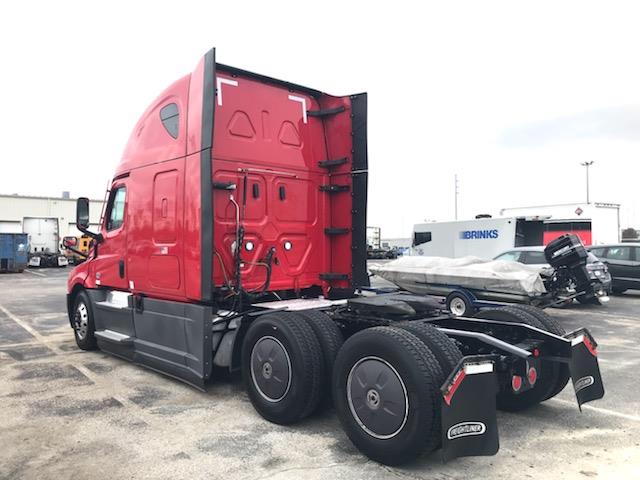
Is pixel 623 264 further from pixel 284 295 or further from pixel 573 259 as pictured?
pixel 284 295

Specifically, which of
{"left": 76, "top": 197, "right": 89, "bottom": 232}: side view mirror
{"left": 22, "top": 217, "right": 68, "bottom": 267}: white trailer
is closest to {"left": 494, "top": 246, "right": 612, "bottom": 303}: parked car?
{"left": 76, "top": 197, "right": 89, "bottom": 232}: side view mirror

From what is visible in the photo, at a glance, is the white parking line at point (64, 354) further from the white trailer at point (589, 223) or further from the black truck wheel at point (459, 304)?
the white trailer at point (589, 223)

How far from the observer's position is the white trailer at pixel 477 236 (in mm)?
17906

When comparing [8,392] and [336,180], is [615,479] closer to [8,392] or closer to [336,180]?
[336,180]

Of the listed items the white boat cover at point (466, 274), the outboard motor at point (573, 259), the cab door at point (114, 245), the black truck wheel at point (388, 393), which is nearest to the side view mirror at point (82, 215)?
the cab door at point (114, 245)

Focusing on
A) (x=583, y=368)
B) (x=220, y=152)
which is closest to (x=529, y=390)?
(x=583, y=368)

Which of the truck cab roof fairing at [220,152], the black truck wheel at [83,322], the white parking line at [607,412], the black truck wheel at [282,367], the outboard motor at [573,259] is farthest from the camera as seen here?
the outboard motor at [573,259]

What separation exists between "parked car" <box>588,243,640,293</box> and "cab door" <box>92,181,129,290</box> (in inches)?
552

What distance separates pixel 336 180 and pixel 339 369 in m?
2.86

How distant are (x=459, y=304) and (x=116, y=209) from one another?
724 centimetres

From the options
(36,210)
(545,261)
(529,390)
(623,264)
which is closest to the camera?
(529,390)

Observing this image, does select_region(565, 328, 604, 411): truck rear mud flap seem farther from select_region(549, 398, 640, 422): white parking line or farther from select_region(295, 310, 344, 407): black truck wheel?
select_region(295, 310, 344, 407): black truck wheel

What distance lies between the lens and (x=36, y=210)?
45.4 metres

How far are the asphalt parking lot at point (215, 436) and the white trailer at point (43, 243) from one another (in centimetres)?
2957
